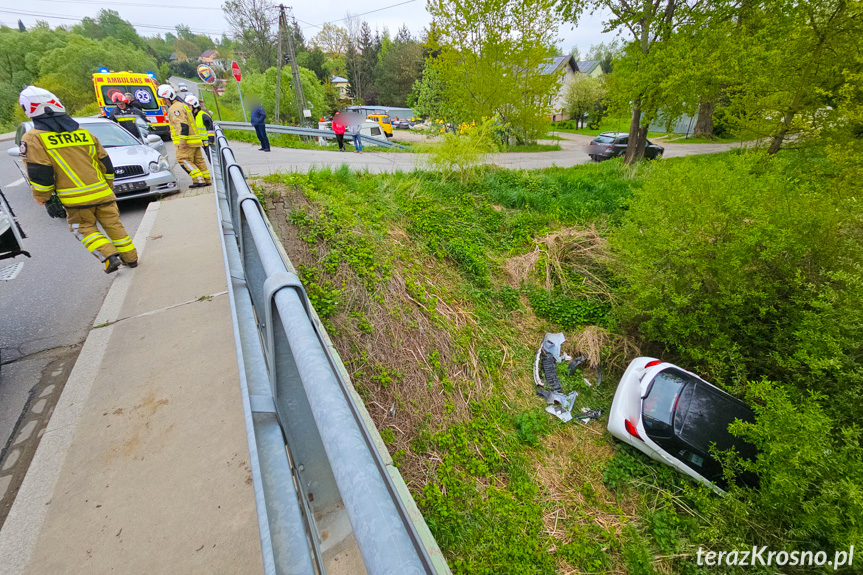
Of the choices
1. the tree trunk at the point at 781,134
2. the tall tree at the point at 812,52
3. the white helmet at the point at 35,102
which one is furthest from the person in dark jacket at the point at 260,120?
the tree trunk at the point at 781,134

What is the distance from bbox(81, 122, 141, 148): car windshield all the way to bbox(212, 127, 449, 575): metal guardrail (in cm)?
795

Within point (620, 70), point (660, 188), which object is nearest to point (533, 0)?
point (620, 70)

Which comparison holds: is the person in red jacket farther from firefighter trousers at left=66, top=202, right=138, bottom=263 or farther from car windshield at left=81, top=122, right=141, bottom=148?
firefighter trousers at left=66, top=202, right=138, bottom=263

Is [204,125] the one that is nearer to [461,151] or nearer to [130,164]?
[130,164]

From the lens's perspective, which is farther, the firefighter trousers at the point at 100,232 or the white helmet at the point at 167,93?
the white helmet at the point at 167,93

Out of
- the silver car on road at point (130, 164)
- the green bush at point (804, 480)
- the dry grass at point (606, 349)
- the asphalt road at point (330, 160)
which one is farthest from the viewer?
the asphalt road at point (330, 160)

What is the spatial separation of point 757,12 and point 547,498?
16.2 m

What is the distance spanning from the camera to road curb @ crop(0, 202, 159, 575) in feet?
6.52

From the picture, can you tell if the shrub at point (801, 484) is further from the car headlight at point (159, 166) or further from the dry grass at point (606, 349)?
the car headlight at point (159, 166)

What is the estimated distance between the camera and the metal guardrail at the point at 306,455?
2.09 feet

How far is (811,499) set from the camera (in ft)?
8.85

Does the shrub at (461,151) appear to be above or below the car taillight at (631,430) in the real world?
above

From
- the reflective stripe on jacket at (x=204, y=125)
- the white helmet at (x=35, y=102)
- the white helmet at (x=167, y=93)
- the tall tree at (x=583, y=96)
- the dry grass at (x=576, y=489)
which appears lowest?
the dry grass at (x=576, y=489)
